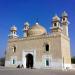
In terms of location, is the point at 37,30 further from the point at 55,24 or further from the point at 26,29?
the point at 26,29

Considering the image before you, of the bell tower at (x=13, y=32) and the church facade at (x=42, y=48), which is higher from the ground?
the bell tower at (x=13, y=32)

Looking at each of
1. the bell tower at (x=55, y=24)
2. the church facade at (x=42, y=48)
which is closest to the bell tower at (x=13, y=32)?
the church facade at (x=42, y=48)

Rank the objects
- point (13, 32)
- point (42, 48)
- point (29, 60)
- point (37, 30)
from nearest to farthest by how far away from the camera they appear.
Result: point (42, 48), point (29, 60), point (37, 30), point (13, 32)

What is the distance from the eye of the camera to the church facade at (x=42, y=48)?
29.4 metres

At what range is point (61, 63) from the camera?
94.3 feet

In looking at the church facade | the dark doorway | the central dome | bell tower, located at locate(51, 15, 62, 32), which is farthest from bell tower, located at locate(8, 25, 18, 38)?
bell tower, located at locate(51, 15, 62, 32)

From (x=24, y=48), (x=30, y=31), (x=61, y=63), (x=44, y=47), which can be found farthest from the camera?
(x=30, y=31)

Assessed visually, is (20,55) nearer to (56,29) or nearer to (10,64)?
(10,64)

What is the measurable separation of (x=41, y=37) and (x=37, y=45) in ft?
5.13

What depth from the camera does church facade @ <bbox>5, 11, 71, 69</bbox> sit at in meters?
29.4

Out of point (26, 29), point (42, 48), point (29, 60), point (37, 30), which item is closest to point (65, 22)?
point (37, 30)

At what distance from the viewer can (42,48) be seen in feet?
101

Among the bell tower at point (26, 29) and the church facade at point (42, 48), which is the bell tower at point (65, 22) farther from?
the bell tower at point (26, 29)

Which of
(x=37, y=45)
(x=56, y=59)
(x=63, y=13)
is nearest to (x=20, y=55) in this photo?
(x=37, y=45)
